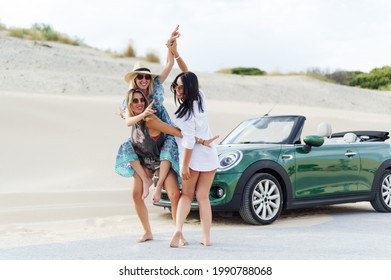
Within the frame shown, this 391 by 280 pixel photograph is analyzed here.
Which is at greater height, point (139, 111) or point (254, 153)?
point (139, 111)

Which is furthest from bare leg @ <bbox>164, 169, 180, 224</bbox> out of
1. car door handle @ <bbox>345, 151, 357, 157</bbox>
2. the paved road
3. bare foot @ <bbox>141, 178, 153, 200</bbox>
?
car door handle @ <bbox>345, 151, 357, 157</bbox>

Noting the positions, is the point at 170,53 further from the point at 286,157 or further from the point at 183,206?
the point at 286,157

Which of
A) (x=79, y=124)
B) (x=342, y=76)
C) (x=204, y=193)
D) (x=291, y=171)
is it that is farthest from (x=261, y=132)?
(x=342, y=76)

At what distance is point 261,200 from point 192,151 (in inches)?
84.7

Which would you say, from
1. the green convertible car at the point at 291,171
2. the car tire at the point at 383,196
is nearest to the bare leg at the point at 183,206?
the green convertible car at the point at 291,171

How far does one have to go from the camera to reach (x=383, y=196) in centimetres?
1090

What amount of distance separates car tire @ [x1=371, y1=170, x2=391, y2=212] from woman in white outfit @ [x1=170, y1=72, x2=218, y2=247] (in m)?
4.28

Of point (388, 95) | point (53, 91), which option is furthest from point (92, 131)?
point (388, 95)

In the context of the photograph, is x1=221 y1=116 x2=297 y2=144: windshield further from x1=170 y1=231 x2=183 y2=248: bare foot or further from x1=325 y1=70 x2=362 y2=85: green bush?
x1=325 y1=70 x2=362 y2=85: green bush

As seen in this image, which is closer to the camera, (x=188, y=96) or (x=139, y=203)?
(x=188, y=96)

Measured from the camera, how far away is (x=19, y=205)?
467 inches

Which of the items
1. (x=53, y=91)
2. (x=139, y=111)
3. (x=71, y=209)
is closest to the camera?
(x=139, y=111)
